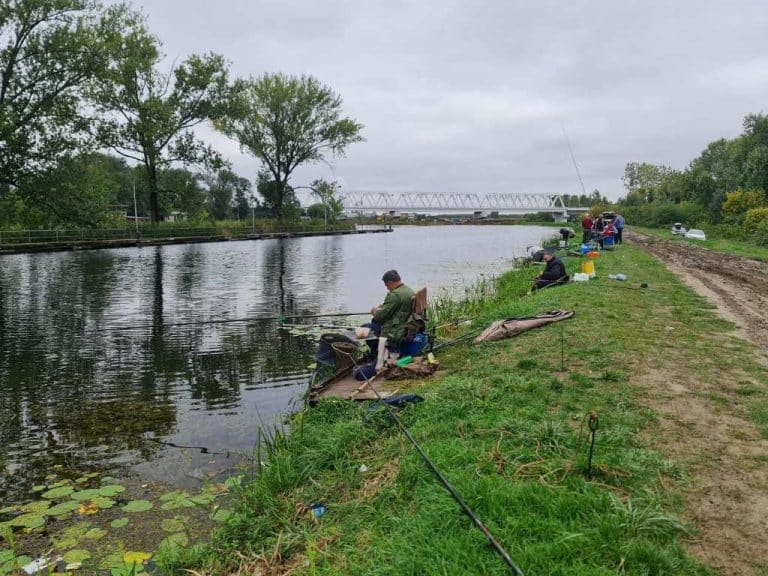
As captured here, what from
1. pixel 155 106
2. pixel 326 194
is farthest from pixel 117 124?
pixel 326 194

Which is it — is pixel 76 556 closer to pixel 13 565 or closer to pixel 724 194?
pixel 13 565

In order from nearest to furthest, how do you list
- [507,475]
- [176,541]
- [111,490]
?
[507,475], [176,541], [111,490]

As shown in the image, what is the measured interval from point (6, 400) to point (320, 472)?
638 centimetres

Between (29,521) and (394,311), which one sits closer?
(29,521)

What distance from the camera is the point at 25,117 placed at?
3002cm

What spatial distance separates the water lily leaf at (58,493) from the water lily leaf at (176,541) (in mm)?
1557

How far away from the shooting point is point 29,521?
17.3ft

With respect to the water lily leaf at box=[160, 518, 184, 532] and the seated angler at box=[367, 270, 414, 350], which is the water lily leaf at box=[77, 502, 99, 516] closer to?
the water lily leaf at box=[160, 518, 184, 532]

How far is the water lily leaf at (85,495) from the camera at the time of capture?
5.70m

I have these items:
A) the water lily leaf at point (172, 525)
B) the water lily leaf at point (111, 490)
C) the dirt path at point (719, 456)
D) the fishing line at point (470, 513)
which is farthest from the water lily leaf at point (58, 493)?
Answer: the dirt path at point (719, 456)

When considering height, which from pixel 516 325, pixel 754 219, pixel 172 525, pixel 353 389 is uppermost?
pixel 754 219

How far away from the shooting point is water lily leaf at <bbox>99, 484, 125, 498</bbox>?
19.0 feet

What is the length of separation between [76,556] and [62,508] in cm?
97

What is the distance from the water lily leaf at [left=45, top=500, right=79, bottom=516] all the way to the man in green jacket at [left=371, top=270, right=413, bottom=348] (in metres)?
4.79
